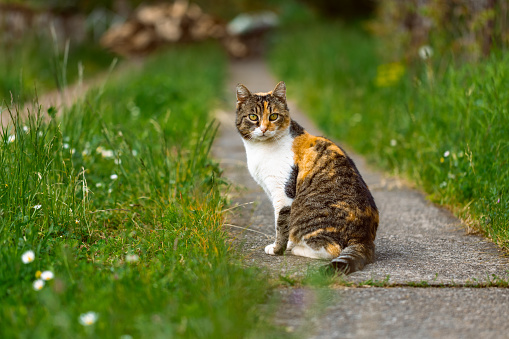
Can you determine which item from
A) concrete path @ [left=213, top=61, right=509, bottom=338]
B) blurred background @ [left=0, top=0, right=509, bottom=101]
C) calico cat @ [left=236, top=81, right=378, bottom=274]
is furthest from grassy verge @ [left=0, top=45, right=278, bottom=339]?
blurred background @ [left=0, top=0, right=509, bottom=101]

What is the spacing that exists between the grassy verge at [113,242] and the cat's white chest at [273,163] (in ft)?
1.19

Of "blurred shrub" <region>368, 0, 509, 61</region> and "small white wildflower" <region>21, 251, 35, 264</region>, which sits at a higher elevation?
"blurred shrub" <region>368, 0, 509, 61</region>

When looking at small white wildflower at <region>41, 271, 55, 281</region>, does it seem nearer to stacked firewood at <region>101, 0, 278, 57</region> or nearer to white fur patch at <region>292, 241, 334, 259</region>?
white fur patch at <region>292, 241, 334, 259</region>

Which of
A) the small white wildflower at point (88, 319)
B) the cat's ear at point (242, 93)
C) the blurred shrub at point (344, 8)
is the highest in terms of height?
the blurred shrub at point (344, 8)

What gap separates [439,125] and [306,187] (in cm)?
233

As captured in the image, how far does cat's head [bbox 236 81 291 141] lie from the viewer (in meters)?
4.20

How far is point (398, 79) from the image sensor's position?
27.0ft

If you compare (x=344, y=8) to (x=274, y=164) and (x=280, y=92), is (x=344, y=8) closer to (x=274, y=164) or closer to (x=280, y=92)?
(x=280, y=92)

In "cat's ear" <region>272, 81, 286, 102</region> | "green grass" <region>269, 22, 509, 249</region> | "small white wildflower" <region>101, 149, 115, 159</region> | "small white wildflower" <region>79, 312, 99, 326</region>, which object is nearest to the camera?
"small white wildflower" <region>79, 312, 99, 326</region>

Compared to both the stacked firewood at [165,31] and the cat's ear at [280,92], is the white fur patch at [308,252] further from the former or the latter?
the stacked firewood at [165,31]

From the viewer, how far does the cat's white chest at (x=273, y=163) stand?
414cm

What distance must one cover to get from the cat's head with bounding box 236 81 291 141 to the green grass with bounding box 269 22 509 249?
1631 mm

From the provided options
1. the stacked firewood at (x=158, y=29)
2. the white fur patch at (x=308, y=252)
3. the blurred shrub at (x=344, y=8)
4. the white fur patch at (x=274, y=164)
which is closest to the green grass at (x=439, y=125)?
the white fur patch at (x=308, y=252)

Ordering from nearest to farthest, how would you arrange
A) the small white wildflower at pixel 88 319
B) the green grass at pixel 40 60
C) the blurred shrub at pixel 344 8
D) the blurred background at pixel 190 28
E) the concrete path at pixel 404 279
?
1. the small white wildflower at pixel 88 319
2. the concrete path at pixel 404 279
3. the blurred background at pixel 190 28
4. the green grass at pixel 40 60
5. the blurred shrub at pixel 344 8
